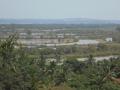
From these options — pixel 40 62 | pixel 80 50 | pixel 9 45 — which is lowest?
pixel 80 50

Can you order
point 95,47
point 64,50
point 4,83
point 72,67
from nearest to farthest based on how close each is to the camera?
point 4,83 < point 72,67 < point 64,50 < point 95,47

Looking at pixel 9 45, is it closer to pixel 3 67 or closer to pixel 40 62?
pixel 3 67

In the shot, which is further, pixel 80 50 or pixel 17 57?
pixel 80 50

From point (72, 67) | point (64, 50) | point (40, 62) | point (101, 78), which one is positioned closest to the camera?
point (101, 78)

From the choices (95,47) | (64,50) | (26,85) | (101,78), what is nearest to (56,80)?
(101,78)

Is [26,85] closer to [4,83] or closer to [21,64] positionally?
[4,83]

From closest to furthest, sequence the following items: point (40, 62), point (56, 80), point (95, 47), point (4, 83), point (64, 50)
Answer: point (4, 83), point (56, 80), point (40, 62), point (64, 50), point (95, 47)

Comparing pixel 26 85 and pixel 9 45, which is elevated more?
pixel 9 45

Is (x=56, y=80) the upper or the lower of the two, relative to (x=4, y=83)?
lower

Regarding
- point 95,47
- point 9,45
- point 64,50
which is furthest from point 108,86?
point 95,47
